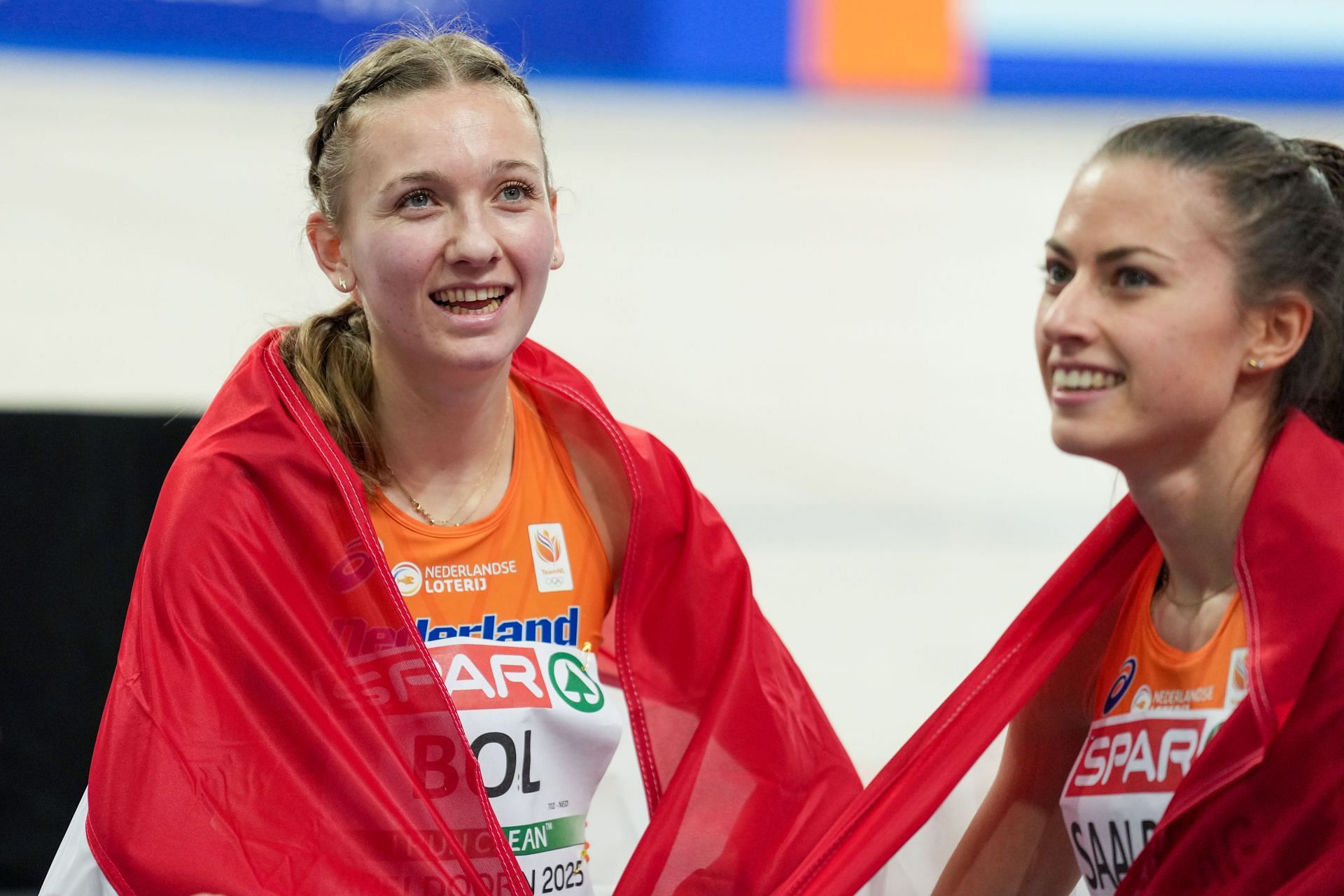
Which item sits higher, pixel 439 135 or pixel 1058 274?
pixel 439 135

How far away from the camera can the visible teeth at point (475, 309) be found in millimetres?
2025

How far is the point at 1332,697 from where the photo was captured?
1.68 meters

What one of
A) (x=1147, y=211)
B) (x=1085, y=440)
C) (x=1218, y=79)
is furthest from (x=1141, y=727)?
(x=1218, y=79)

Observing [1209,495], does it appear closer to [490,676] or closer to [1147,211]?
[1147,211]

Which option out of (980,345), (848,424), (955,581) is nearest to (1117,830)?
(955,581)

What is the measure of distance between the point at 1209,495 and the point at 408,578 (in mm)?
981

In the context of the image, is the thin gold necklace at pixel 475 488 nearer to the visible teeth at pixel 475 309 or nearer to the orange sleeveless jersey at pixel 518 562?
the orange sleeveless jersey at pixel 518 562

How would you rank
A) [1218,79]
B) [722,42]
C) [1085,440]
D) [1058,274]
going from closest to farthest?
[1085,440], [1058,274], [1218,79], [722,42]

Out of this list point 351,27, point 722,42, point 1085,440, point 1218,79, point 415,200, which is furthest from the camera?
point 722,42

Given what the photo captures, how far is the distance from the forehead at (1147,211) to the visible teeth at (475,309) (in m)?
0.70

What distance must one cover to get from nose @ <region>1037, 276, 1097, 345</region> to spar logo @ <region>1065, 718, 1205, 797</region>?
456 mm

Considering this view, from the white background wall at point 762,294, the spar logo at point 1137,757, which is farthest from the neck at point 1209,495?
the white background wall at point 762,294

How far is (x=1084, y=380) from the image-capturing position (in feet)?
6.06

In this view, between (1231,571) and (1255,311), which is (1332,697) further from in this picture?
(1255,311)
